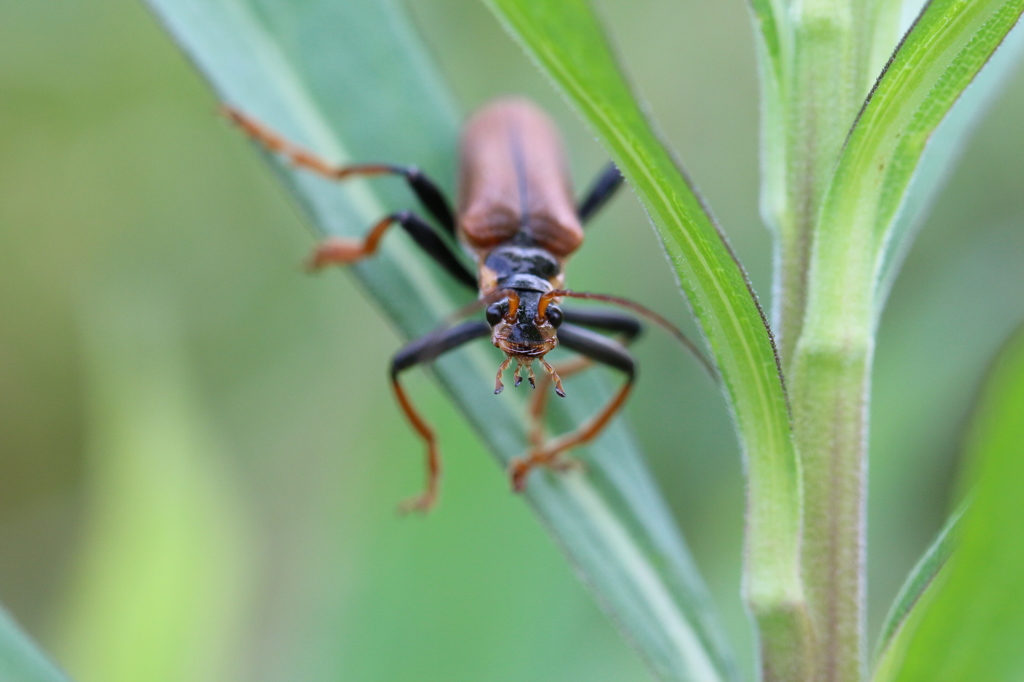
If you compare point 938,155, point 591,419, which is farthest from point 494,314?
point 938,155

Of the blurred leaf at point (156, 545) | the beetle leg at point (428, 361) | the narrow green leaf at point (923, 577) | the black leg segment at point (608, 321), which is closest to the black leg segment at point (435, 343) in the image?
the beetle leg at point (428, 361)

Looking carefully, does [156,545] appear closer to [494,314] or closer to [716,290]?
[494,314]

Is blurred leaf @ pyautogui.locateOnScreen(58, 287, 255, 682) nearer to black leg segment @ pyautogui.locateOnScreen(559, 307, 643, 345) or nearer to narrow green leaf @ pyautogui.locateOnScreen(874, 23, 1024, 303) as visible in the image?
black leg segment @ pyautogui.locateOnScreen(559, 307, 643, 345)

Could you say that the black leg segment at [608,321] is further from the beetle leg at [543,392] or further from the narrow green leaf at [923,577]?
the narrow green leaf at [923,577]

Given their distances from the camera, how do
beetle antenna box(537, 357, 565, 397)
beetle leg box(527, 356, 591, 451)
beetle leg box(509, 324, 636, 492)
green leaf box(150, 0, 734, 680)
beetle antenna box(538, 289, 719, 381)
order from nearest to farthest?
beetle antenna box(538, 289, 719, 381)
green leaf box(150, 0, 734, 680)
beetle leg box(509, 324, 636, 492)
beetle antenna box(537, 357, 565, 397)
beetle leg box(527, 356, 591, 451)

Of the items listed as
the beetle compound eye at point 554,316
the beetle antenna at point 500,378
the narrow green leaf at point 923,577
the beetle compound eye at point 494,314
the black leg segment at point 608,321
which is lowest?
the black leg segment at point 608,321

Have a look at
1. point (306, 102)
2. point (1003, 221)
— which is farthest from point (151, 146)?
point (1003, 221)

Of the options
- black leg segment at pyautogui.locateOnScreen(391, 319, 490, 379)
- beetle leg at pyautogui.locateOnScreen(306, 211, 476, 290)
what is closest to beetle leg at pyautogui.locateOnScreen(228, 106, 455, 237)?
beetle leg at pyautogui.locateOnScreen(306, 211, 476, 290)

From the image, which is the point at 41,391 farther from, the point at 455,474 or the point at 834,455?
the point at 834,455
